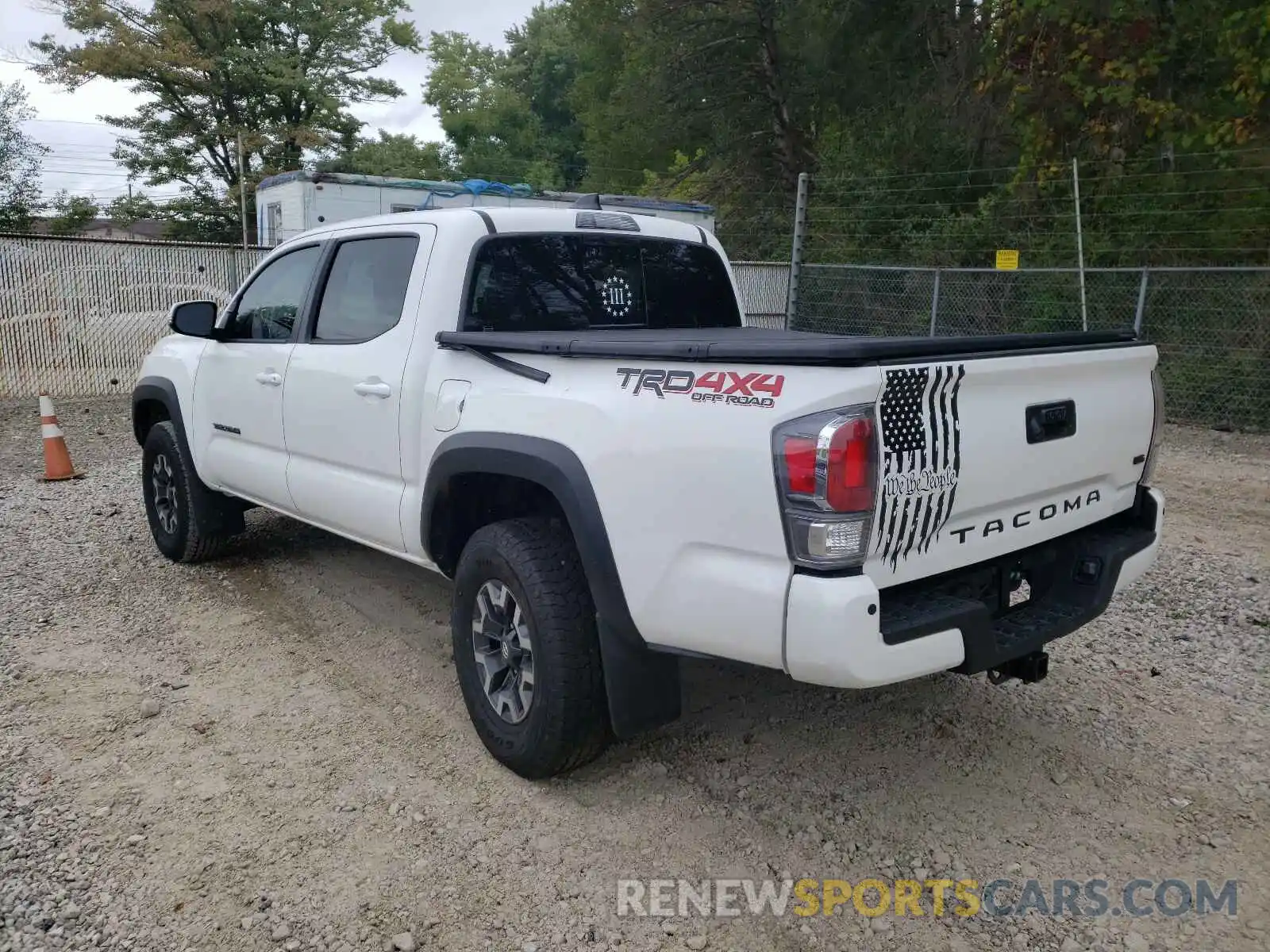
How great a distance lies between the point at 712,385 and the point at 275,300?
3.13m

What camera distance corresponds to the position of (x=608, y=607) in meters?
3.02

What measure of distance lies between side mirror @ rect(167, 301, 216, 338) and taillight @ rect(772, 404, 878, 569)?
374cm

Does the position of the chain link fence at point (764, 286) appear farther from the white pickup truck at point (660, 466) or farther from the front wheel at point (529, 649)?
the front wheel at point (529, 649)

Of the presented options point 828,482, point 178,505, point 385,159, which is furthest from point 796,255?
point 385,159

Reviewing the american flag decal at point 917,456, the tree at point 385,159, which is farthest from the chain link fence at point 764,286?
the tree at point 385,159

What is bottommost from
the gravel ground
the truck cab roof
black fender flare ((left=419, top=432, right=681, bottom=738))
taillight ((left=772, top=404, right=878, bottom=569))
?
the gravel ground

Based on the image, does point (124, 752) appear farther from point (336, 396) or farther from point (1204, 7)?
point (1204, 7)

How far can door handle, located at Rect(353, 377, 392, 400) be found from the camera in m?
3.91

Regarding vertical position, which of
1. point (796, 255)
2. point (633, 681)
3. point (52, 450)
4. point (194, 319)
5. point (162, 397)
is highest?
point (796, 255)

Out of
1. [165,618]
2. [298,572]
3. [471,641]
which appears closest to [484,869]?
[471,641]

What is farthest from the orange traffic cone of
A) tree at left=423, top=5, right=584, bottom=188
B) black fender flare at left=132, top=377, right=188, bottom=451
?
tree at left=423, top=5, right=584, bottom=188

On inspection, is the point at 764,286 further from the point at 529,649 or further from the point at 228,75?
the point at 228,75

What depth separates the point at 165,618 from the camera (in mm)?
5062

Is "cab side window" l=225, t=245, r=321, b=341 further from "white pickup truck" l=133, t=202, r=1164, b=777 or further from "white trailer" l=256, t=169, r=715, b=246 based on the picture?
"white trailer" l=256, t=169, r=715, b=246
